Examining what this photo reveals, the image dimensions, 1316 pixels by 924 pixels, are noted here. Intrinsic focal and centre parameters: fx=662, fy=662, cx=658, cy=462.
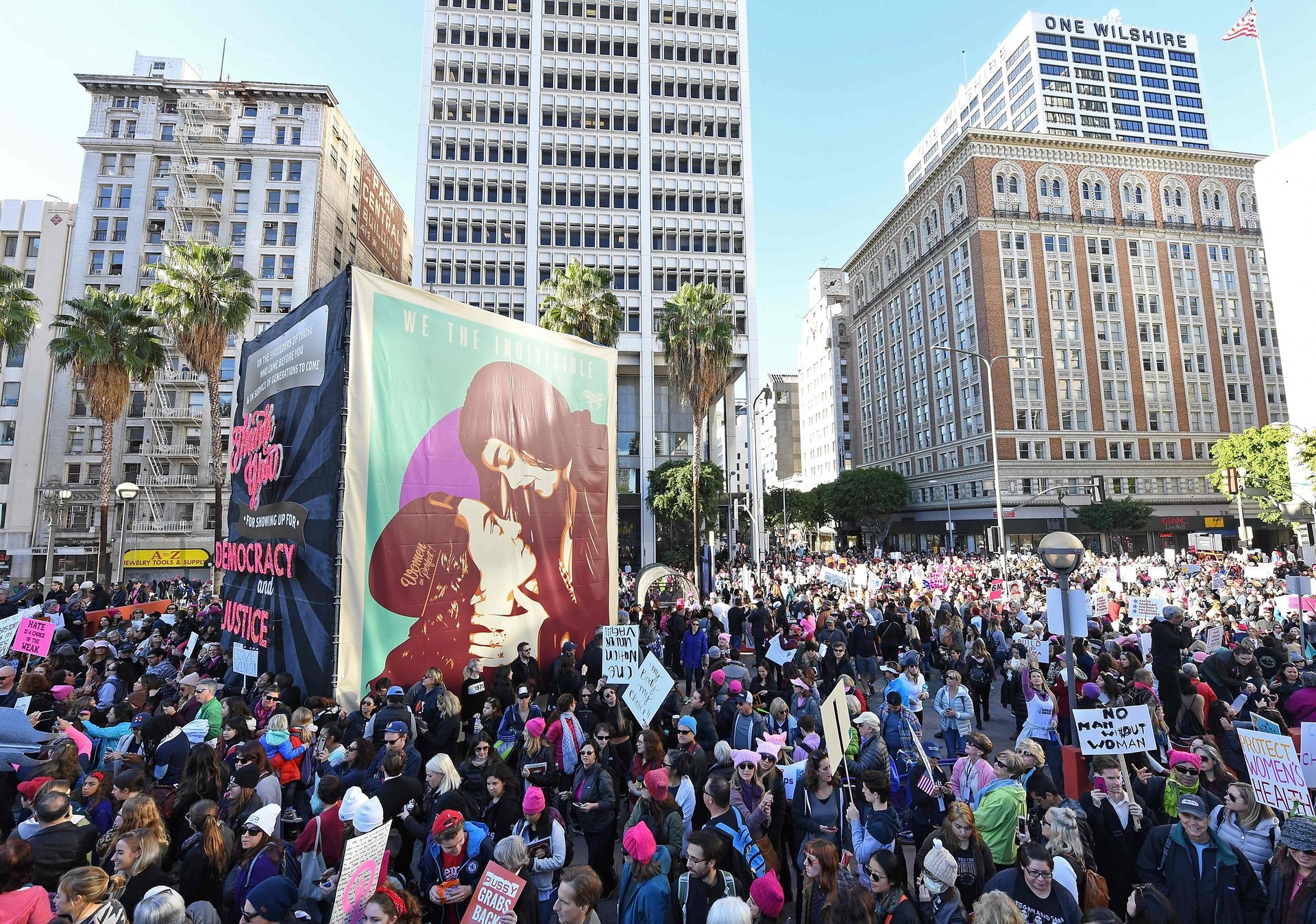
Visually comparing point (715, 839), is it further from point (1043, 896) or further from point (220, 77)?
point (220, 77)

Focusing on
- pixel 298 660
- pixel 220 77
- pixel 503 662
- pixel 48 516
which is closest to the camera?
pixel 298 660

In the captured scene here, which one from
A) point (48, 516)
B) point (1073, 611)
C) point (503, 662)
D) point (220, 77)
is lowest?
point (503, 662)

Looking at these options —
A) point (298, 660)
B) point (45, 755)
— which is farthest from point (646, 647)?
point (45, 755)

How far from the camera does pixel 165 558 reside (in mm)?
47781

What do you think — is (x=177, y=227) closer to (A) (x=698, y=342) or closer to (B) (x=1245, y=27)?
(A) (x=698, y=342)

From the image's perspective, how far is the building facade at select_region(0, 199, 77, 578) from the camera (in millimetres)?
47188

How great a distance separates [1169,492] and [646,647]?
230 ft

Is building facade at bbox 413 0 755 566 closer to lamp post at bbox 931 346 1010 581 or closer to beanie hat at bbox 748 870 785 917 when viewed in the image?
lamp post at bbox 931 346 1010 581

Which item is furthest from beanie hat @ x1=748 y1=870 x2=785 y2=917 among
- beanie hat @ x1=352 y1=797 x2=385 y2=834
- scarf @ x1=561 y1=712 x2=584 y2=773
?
scarf @ x1=561 y1=712 x2=584 y2=773

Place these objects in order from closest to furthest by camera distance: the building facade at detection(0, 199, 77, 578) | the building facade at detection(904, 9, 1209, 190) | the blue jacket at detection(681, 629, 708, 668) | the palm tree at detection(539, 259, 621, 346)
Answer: the blue jacket at detection(681, 629, 708, 668)
the palm tree at detection(539, 259, 621, 346)
the building facade at detection(0, 199, 77, 578)
the building facade at detection(904, 9, 1209, 190)

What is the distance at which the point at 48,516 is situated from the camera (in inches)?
1882

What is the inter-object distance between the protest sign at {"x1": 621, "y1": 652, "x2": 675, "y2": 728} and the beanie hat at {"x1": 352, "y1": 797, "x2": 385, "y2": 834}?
3760mm

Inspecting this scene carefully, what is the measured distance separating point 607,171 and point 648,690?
4855 cm

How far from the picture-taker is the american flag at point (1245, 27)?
35.2m
